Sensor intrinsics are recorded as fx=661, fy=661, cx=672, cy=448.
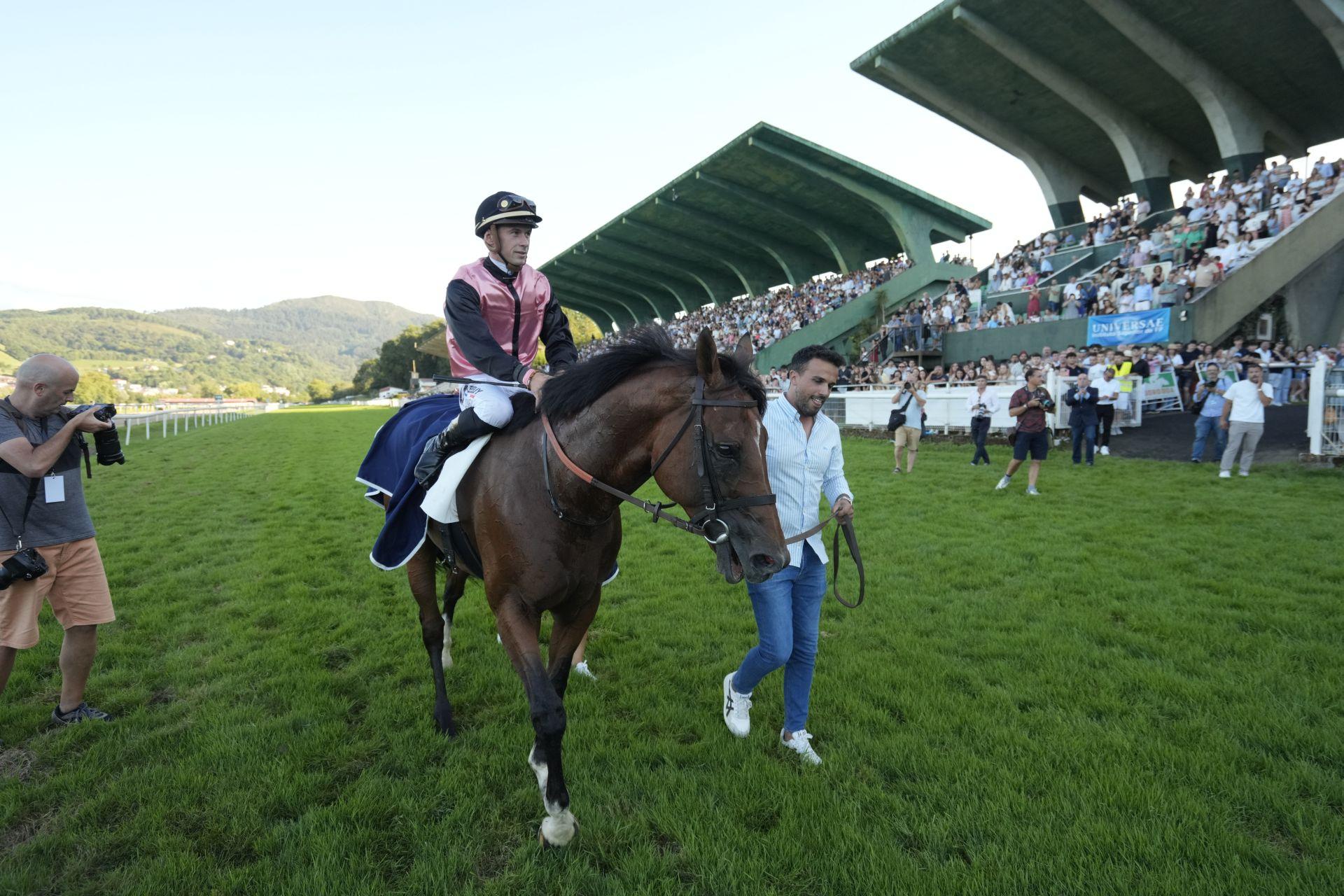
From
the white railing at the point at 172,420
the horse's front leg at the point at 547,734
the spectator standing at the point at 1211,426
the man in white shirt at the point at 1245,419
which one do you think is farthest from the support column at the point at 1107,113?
the white railing at the point at 172,420

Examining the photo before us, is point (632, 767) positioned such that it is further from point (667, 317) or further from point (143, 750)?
point (667, 317)

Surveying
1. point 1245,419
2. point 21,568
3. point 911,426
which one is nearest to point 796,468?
point 21,568

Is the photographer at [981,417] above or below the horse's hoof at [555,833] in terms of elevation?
above

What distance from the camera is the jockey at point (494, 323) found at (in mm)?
3121

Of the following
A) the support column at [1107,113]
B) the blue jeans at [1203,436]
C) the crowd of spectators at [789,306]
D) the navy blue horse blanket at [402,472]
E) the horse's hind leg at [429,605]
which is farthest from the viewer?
the crowd of spectators at [789,306]

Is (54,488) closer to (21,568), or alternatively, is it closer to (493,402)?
(21,568)

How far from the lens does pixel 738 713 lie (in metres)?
3.49

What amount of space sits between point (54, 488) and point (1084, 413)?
13295 millimetres

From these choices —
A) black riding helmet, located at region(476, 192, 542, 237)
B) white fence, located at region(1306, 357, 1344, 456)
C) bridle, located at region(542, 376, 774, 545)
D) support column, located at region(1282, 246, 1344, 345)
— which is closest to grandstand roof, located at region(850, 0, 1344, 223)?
support column, located at region(1282, 246, 1344, 345)

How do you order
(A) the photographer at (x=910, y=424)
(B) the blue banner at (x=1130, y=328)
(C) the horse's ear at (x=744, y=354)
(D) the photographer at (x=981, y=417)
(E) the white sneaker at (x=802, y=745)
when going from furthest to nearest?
(B) the blue banner at (x=1130, y=328) → (D) the photographer at (x=981, y=417) → (A) the photographer at (x=910, y=424) → (E) the white sneaker at (x=802, y=745) → (C) the horse's ear at (x=744, y=354)

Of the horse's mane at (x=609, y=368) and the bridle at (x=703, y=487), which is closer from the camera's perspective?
the bridle at (x=703, y=487)

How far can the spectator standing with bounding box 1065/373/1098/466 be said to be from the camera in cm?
1148

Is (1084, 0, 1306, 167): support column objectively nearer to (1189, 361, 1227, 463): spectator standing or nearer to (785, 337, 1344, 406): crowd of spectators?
(785, 337, 1344, 406): crowd of spectators

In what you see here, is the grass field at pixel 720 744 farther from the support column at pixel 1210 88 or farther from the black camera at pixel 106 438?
the support column at pixel 1210 88
